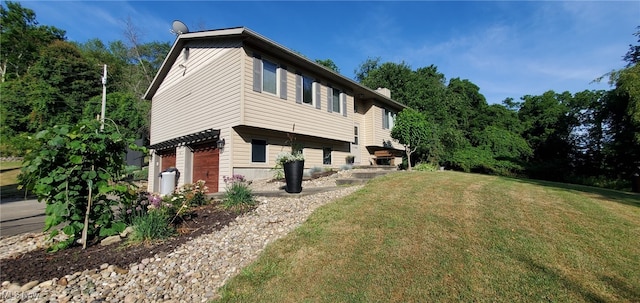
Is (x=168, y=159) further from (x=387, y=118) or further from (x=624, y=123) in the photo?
(x=624, y=123)

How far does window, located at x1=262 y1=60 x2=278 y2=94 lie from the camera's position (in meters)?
10.4

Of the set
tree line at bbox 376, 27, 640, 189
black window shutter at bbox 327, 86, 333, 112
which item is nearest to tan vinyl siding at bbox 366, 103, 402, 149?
tree line at bbox 376, 27, 640, 189

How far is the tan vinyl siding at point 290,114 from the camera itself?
968cm

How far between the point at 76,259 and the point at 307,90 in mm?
9979

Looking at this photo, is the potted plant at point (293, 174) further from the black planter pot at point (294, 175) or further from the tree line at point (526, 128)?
the tree line at point (526, 128)

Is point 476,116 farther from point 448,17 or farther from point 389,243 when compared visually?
point 389,243

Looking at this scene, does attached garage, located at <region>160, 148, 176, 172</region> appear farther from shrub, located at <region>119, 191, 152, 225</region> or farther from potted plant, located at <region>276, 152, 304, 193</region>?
shrub, located at <region>119, 191, 152, 225</region>

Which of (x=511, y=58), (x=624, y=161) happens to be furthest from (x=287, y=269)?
(x=624, y=161)

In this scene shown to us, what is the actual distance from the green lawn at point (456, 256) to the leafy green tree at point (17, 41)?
4026 cm

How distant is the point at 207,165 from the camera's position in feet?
36.4

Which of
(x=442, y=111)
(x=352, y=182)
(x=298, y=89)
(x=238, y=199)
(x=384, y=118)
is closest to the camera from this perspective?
(x=238, y=199)

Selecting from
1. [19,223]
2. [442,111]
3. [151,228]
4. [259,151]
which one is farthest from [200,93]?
[442,111]

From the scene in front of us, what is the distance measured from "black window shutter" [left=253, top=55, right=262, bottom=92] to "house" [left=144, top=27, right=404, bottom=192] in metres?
0.04

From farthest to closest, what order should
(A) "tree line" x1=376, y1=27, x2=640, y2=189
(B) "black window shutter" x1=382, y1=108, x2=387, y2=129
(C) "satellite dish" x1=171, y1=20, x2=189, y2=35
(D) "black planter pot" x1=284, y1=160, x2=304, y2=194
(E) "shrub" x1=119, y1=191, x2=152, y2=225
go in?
1. (B) "black window shutter" x1=382, y1=108, x2=387, y2=129
2. (A) "tree line" x1=376, y1=27, x2=640, y2=189
3. (C) "satellite dish" x1=171, y1=20, x2=189, y2=35
4. (D) "black planter pot" x1=284, y1=160, x2=304, y2=194
5. (E) "shrub" x1=119, y1=191, x2=152, y2=225
